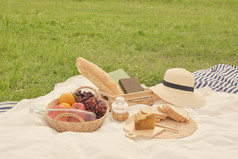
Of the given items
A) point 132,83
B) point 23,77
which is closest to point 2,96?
point 23,77

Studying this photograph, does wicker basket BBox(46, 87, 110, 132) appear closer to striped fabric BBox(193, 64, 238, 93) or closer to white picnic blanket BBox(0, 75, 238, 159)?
white picnic blanket BBox(0, 75, 238, 159)

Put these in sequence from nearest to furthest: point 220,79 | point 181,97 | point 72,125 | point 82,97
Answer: point 72,125 < point 82,97 < point 181,97 < point 220,79

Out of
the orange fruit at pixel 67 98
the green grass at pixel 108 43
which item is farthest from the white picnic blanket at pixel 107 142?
the green grass at pixel 108 43

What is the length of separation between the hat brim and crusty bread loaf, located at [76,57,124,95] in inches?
18.9

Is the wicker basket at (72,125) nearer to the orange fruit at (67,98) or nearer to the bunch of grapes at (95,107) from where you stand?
the bunch of grapes at (95,107)

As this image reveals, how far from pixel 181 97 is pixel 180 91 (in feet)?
0.22

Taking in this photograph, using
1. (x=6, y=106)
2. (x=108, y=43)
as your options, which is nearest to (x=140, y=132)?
(x=6, y=106)

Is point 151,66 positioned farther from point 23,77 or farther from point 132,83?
point 23,77

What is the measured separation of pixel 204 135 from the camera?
8.59 feet

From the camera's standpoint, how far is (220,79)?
168 inches

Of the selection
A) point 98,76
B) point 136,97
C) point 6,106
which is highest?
point 98,76

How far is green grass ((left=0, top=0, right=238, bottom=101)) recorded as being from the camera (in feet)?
14.4

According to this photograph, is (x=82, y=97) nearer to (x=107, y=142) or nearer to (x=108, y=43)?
(x=107, y=142)

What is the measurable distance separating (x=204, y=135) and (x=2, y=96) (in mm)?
2413
